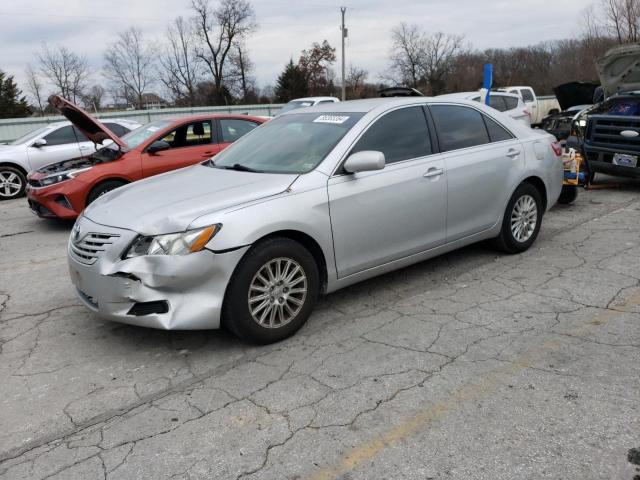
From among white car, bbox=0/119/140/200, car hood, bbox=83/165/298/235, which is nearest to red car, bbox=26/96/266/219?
white car, bbox=0/119/140/200

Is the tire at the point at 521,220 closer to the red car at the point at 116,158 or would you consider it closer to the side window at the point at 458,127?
the side window at the point at 458,127

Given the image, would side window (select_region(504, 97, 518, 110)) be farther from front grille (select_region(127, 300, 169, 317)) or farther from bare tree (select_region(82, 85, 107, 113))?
bare tree (select_region(82, 85, 107, 113))

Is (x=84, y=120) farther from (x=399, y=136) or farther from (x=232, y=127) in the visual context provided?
(x=399, y=136)

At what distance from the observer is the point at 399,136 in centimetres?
450

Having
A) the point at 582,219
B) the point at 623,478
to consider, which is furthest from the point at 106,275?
the point at 582,219

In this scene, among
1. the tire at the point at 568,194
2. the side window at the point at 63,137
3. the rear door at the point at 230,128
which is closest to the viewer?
the tire at the point at 568,194

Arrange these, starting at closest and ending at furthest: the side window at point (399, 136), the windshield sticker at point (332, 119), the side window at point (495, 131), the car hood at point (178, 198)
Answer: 1. the car hood at point (178, 198)
2. the side window at point (399, 136)
3. the windshield sticker at point (332, 119)
4. the side window at point (495, 131)

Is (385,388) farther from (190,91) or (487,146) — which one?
(190,91)

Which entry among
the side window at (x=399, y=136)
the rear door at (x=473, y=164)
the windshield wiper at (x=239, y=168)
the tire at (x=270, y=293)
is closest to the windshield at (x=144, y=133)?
the windshield wiper at (x=239, y=168)

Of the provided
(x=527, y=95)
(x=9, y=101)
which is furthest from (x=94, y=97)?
(x=527, y=95)

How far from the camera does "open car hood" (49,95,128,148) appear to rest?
7344 mm

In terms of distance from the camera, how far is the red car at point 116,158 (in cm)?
745

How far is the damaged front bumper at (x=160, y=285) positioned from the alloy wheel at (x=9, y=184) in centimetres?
869

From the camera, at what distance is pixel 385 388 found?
10.3ft
